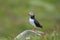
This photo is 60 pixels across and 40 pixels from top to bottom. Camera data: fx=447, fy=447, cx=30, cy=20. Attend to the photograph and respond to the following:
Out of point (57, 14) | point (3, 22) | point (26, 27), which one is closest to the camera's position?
point (26, 27)

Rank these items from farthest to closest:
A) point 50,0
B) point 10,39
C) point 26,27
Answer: point 50,0, point 26,27, point 10,39

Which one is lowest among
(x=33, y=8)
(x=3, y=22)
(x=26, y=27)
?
(x=26, y=27)

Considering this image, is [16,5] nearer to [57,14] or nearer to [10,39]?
[57,14]

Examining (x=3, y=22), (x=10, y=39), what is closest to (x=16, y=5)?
(x=3, y=22)

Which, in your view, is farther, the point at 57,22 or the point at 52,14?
the point at 52,14

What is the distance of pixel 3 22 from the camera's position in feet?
53.0

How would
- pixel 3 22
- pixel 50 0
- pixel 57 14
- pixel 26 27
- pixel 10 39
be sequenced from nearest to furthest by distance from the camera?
pixel 10 39, pixel 26 27, pixel 3 22, pixel 57 14, pixel 50 0

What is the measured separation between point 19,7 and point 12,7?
44 cm

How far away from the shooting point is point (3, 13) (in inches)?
706

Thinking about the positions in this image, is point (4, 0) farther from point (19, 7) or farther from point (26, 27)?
point (26, 27)

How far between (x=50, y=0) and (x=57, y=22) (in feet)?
8.74

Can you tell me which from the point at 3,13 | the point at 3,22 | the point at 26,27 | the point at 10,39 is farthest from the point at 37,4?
the point at 10,39

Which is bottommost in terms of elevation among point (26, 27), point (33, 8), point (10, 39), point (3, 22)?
point (10, 39)

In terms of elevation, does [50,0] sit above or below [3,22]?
above
